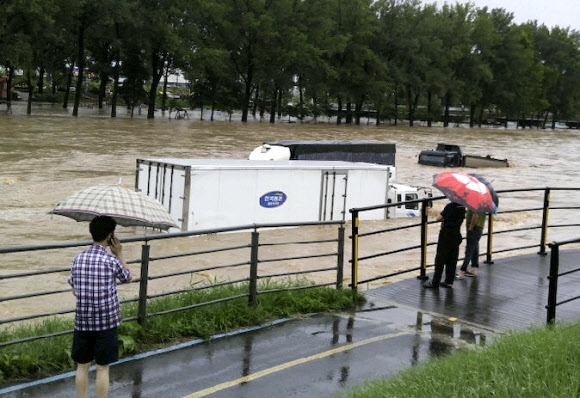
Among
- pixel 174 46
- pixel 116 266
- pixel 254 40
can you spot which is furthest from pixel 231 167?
pixel 254 40

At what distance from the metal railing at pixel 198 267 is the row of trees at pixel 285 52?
4613 centimetres

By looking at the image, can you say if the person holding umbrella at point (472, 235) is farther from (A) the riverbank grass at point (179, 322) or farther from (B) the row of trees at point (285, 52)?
(B) the row of trees at point (285, 52)

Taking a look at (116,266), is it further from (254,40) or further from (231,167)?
(254,40)

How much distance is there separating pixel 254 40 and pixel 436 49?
2749 centimetres

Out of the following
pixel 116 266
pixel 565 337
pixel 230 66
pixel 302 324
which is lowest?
pixel 302 324

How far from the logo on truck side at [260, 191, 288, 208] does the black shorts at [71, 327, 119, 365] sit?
1691 centimetres

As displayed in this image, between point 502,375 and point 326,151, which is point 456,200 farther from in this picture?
point 326,151

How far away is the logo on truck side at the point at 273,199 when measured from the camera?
904 inches

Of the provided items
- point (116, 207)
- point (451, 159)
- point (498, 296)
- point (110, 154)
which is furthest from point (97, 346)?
point (451, 159)

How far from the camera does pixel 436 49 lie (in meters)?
102

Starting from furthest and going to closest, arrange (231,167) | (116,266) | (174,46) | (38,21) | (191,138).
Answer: (174,46), (38,21), (191,138), (231,167), (116,266)

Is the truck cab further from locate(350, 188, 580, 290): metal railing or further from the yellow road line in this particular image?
the yellow road line

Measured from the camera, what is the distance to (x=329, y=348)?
7988 mm

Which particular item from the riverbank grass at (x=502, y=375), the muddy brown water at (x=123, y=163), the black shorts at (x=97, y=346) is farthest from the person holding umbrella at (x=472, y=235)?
the black shorts at (x=97, y=346)
